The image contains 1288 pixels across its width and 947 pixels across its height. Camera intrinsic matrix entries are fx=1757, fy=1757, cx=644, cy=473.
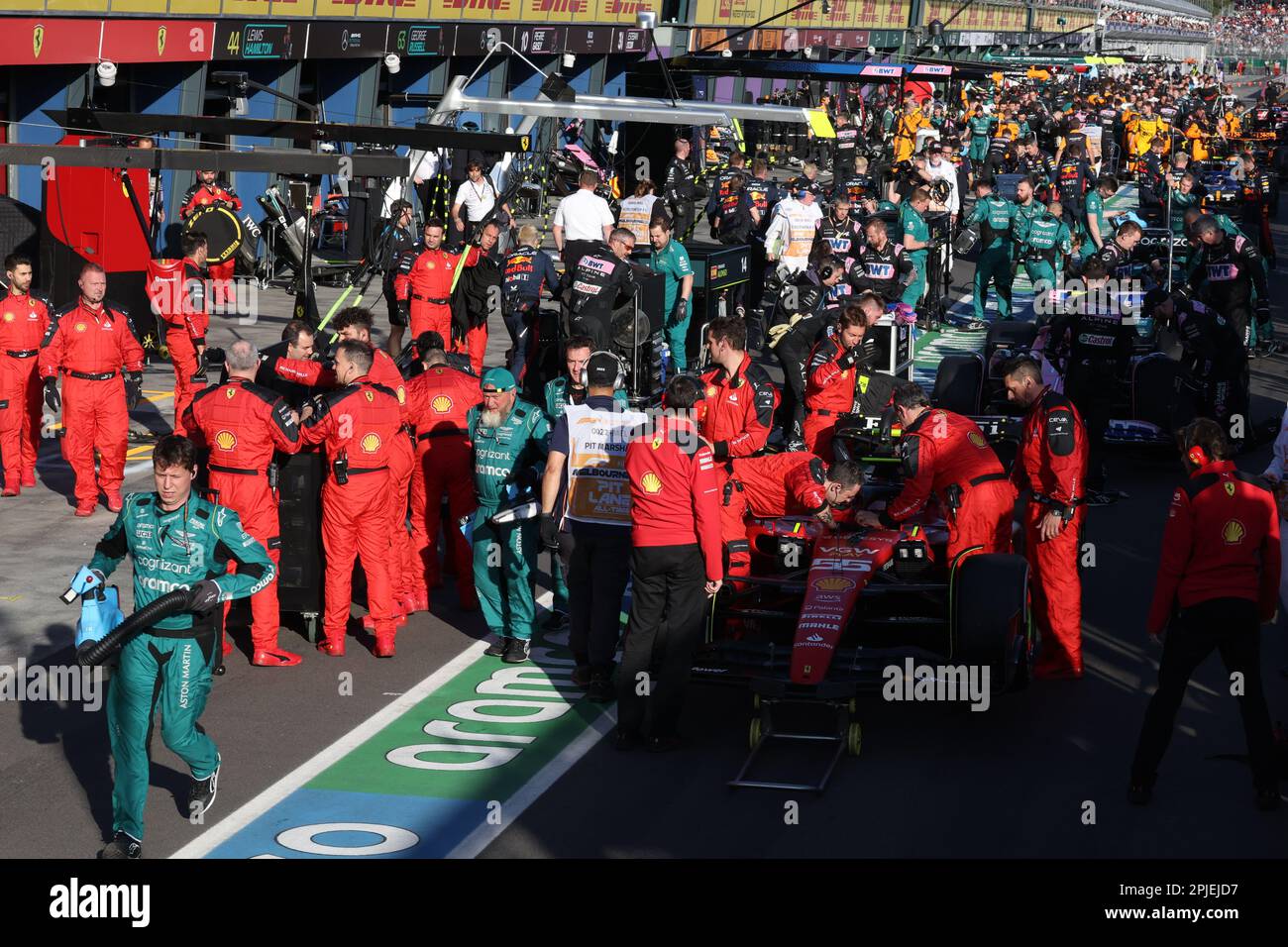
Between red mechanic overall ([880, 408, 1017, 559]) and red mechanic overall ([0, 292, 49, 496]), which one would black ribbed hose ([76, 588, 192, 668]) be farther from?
red mechanic overall ([0, 292, 49, 496])

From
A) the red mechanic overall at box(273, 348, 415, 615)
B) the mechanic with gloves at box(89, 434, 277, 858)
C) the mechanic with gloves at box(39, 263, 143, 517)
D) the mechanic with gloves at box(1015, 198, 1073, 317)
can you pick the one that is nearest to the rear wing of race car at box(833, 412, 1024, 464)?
the red mechanic overall at box(273, 348, 415, 615)

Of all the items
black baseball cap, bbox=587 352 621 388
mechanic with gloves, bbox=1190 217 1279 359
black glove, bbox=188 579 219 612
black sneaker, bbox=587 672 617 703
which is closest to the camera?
black glove, bbox=188 579 219 612

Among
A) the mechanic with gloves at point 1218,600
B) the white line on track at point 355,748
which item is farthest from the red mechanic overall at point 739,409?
the mechanic with gloves at point 1218,600

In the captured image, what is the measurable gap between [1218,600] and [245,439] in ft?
17.2

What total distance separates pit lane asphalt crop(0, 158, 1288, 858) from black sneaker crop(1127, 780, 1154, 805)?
0.06 m

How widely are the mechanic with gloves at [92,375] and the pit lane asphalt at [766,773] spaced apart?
229cm

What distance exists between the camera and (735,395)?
37.6 ft

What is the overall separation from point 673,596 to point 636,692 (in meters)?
0.52

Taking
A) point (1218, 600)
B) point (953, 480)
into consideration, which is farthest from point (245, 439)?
point (1218, 600)

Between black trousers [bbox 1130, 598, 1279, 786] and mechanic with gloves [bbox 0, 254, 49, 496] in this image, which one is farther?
mechanic with gloves [bbox 0, 254, 49, 496]

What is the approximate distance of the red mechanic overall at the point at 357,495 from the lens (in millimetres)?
9992

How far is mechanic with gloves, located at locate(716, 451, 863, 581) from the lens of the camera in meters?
9.89
